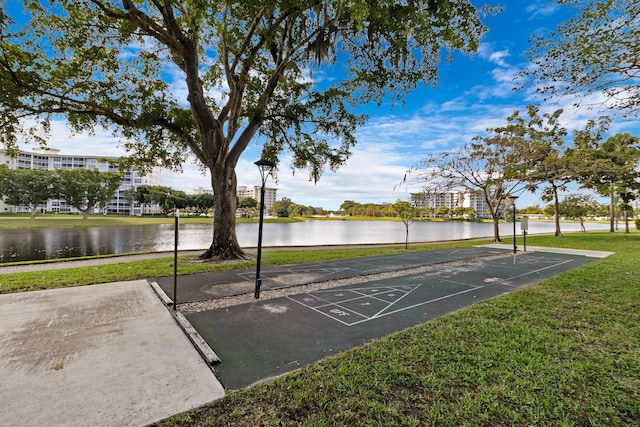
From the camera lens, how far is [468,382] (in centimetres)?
255

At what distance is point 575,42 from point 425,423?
17.9 ft

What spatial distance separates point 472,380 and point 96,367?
383cm

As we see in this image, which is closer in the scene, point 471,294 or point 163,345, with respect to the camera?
point 163,345

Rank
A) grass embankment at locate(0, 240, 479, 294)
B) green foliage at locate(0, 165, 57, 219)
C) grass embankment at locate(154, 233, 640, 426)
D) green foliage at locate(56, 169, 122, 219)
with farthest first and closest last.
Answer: green foliage at locate(56, 169, 122, 219)
green foliage at locate(0, 165, 57, 219)
grass embankment at locate(0, 240, 479, 294)
grass embankment at locate(154, 233, 640, 426)

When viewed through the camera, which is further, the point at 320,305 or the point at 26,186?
the point at 26,186

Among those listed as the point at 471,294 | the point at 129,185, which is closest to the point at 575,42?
the point at 471,294

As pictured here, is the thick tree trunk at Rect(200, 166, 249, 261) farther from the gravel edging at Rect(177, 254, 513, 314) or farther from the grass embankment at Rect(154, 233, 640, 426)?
the grass embankment at Rect(154, 233, 640, 426)

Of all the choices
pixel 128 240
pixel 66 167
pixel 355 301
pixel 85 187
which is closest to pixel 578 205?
pixel 355 301

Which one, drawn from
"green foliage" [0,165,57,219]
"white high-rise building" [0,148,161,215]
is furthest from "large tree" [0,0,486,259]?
"white high-rise building" [0,148,161,215]

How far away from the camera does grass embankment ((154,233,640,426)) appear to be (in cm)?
210

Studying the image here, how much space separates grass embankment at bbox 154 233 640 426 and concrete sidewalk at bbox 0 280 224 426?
1.46ft

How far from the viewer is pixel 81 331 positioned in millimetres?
Answer: 3682

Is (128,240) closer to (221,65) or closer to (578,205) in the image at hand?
(221,65)

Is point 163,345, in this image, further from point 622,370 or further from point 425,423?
point 622,370
